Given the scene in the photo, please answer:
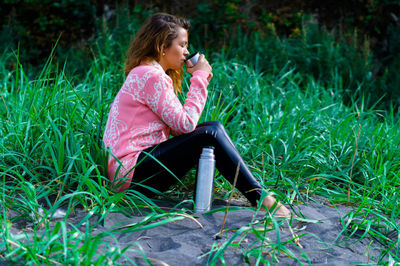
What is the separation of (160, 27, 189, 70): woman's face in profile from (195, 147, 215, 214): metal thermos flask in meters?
0.65

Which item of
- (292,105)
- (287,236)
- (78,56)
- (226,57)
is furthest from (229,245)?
(78,56)

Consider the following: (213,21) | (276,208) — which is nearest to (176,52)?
(276,208)

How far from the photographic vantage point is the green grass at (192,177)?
77.4 inches

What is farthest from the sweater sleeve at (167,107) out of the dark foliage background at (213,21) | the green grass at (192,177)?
the dark foliage background at (213,21)

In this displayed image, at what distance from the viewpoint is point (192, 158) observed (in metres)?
2.46

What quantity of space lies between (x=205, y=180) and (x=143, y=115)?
20.6 inches

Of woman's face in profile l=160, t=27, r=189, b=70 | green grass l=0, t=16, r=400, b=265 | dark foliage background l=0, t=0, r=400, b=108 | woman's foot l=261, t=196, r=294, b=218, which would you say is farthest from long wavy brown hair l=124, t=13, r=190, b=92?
dark foliage background l=0, t=0, r=400, b=108

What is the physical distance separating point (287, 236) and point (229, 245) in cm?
38

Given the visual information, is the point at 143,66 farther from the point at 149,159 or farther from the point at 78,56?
the point at 78,56

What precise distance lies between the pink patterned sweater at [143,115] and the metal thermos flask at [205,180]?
0.19 metres

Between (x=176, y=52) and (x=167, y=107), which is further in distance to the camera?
(x=176, y=52)

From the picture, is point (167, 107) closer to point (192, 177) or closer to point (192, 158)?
point (192, 158)

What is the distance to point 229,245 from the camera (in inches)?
78.8

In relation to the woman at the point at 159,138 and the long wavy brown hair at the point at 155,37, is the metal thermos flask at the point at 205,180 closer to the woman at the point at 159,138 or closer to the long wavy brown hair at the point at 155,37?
the woman at the point at 159,138
